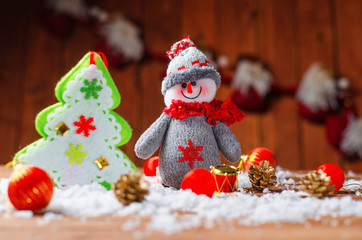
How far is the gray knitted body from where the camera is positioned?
0.71 meters

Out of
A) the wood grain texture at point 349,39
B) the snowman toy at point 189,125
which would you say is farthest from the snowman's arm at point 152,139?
the wood grain texture at point 349,39

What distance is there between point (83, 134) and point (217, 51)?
1.05 metres

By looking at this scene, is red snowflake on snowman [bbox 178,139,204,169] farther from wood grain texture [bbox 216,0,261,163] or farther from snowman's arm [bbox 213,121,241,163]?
wood grain texture [bbox 216,0,261,163]

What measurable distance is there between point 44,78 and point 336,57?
4.75 ft

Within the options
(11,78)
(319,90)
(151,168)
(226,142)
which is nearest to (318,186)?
(226,142)

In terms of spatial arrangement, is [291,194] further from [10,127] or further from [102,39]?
[10,127]

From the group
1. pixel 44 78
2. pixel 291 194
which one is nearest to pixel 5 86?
pixel 44 78

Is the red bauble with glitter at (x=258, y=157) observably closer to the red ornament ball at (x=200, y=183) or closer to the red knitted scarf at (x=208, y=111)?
the red knitted scarf at (x=208, y=111)

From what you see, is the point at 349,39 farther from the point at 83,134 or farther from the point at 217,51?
the point at 83,134

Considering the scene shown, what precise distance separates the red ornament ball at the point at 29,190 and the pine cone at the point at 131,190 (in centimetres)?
11

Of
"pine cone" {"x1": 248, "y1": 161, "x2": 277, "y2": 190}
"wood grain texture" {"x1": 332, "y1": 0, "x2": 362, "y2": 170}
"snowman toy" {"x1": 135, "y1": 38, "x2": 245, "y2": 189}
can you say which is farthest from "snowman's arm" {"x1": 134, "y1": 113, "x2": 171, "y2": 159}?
"wood grain texture" {"x1": 332, "y1": 0, "x2": 362, "y2": 170}

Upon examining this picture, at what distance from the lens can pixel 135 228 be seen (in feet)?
1.34

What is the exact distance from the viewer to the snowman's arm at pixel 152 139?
28.6 inches

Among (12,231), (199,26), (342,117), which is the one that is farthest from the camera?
(199,26)
